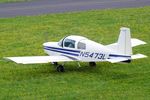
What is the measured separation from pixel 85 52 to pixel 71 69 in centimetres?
151

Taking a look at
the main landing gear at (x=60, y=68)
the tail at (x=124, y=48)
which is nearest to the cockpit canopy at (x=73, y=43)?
the main landing gear at (x=60, y=68)

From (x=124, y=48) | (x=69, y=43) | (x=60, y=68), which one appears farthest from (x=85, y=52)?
(x=124, y=48)

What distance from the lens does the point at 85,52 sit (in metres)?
25.2

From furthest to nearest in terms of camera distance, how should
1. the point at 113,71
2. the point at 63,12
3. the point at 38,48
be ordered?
the point at 63,12 → the point at 38,48 → the point at 113,71

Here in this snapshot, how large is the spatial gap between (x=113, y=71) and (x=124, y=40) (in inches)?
94.2

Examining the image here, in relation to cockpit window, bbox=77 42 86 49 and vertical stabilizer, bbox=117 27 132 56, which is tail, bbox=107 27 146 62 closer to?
vertical stabilizer, bbox=117 27 132 56

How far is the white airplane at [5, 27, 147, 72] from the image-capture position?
78.3 feet

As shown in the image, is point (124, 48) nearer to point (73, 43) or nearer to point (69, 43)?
point (73, 43)

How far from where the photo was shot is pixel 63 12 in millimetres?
44406

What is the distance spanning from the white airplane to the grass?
73 centimetres

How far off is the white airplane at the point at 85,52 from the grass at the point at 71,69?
729mm

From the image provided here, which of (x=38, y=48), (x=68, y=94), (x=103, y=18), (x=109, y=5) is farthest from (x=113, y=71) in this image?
(x=109, y=5)

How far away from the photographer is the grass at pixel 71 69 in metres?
21.9

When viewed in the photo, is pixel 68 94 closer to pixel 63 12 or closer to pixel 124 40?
pixel 124 40
